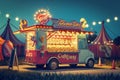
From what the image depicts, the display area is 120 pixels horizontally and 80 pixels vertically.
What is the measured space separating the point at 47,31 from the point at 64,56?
2.37 metres

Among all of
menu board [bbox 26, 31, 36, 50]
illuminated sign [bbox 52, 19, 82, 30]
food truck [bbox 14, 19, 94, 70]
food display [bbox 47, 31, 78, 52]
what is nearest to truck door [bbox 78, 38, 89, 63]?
food truck [bbox 14, 19, 94, 70]

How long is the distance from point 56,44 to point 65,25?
161 cm

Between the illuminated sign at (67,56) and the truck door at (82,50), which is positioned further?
the truck door at (82,50)

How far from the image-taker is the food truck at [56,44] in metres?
18.9

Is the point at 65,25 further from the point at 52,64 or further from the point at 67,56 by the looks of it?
the point at 52,64

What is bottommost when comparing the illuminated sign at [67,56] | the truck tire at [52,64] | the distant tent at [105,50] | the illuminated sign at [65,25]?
the truck tire at [52,64]

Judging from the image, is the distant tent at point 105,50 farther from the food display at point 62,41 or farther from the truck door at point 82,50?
the food display at point 62,41

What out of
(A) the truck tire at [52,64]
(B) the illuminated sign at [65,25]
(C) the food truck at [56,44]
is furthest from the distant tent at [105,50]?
(A) the truck tire at [52,64]

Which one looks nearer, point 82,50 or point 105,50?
point 82,50

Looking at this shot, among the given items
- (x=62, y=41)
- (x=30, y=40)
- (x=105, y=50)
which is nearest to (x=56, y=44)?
(x=62, y=41)

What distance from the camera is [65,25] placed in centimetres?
2008

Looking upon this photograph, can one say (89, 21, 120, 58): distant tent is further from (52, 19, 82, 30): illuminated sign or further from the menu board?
the menu board

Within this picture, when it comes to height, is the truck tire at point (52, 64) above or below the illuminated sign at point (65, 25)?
below

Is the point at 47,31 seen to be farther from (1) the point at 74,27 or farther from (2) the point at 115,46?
(2) the point at 115,46
